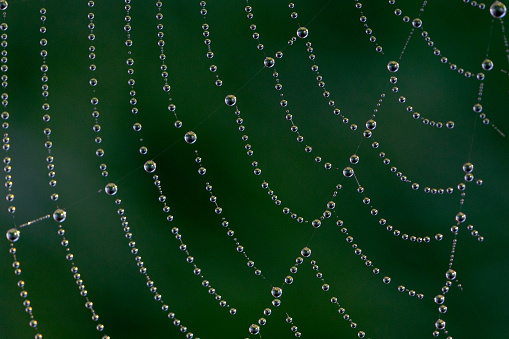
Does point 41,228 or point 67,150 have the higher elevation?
point 67,150

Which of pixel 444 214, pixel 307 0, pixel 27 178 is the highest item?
pixel 307 0

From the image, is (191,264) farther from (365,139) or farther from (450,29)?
(450,29)

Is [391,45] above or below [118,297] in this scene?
above

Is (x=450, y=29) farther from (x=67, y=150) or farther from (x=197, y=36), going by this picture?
(x=67, y=150)

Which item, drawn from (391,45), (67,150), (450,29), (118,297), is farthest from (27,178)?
(450,29)

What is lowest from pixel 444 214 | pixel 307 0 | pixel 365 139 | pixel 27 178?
pixel 444 214

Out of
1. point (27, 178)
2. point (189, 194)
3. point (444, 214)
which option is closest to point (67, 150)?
point (27, 178)
